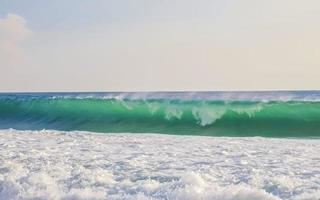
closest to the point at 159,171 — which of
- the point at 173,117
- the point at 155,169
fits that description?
the point at 155,169

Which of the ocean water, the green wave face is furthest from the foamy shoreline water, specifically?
the green wave face

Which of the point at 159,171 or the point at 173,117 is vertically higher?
the point at 173,117

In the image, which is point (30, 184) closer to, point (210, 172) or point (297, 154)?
point (210, 172)

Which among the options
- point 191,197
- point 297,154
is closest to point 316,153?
point 297,154

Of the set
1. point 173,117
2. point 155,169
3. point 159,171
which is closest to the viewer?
point 159,171

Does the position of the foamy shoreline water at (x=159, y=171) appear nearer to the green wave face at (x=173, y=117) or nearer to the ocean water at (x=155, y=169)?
the ocean water at (x=155, y=169)

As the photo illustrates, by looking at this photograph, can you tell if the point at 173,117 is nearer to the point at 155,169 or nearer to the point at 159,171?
the point at 155,169

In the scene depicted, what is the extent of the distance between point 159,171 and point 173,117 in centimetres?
1139

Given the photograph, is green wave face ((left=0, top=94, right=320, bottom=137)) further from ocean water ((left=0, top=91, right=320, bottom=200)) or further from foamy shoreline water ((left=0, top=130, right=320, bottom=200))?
foamy shoreline water ((left=0, top=130, right=320, bottom=200))

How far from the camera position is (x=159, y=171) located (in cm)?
432

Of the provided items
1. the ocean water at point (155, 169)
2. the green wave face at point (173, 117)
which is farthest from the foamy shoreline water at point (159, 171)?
the green wave face at point (173, 117)

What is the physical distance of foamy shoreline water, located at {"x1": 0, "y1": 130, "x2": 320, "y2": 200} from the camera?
3.52 m

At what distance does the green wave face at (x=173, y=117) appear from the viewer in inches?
532

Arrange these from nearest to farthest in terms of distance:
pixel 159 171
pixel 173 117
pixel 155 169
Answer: pixel 159 171 < pixel 155 169 < pixel 173 117
